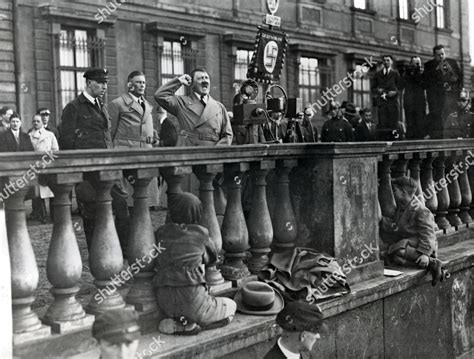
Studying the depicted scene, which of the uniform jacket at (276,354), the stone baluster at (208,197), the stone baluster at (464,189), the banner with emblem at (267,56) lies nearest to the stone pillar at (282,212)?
the stone baluster at (208,197)

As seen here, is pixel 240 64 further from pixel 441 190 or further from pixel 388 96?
pixel 441 190

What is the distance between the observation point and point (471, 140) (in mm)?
6605

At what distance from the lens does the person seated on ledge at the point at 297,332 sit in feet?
11.5

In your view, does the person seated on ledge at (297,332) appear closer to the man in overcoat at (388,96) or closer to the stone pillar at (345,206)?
the stone pillar at (345,206)

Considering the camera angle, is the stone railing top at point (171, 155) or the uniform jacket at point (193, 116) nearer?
the stone railing top at point (171, 155)

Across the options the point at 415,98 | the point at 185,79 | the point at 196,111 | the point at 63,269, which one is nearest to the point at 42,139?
the point at 196,111

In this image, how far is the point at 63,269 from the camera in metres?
3.20

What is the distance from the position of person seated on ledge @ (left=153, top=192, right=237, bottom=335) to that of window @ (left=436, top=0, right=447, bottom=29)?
2622 centimetres

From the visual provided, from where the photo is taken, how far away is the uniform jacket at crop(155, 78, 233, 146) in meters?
6.68

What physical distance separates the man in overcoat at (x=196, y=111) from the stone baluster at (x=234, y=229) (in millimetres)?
2572

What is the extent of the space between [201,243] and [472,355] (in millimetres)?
3825

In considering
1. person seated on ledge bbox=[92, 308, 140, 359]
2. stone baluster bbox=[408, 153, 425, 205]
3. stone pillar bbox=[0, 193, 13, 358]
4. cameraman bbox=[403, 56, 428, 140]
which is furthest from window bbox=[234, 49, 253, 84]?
person seated on ledge bbox=[92, 308, 140, 359]

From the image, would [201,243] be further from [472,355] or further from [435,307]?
[472,355]

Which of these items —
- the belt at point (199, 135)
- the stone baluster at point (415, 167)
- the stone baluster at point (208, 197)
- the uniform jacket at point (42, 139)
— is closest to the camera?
the stone baluster at point (208, 197)
